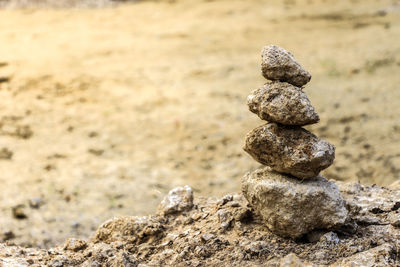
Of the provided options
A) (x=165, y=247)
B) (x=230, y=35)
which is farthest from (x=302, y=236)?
(x=230, y=35)

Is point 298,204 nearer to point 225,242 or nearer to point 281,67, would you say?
point 225,242

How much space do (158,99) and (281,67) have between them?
13.9 feet

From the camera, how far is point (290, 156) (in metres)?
2.76

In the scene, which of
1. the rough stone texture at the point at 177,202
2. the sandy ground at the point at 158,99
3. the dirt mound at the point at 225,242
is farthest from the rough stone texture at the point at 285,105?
the sandy ground at the point at 158,99

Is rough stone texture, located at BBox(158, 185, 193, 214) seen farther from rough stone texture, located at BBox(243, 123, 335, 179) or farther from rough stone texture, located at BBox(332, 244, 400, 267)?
rough stone texture, located at BBox(332, 244, 400, 267)

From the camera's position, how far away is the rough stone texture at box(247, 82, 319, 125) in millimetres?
2738

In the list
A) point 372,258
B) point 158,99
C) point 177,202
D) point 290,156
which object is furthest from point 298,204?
point 158,99

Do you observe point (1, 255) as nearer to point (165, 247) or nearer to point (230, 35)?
point (165, 247)

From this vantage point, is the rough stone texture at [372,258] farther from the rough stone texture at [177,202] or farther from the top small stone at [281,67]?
the rough stone texture at [177,202]

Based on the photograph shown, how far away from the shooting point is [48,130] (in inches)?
246

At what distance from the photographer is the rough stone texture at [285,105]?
274 centimetres

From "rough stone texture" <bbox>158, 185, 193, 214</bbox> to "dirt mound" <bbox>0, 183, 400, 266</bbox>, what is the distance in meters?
0.03

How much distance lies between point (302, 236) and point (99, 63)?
18.7 feet

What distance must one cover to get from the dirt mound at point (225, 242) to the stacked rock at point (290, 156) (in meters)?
0.13
